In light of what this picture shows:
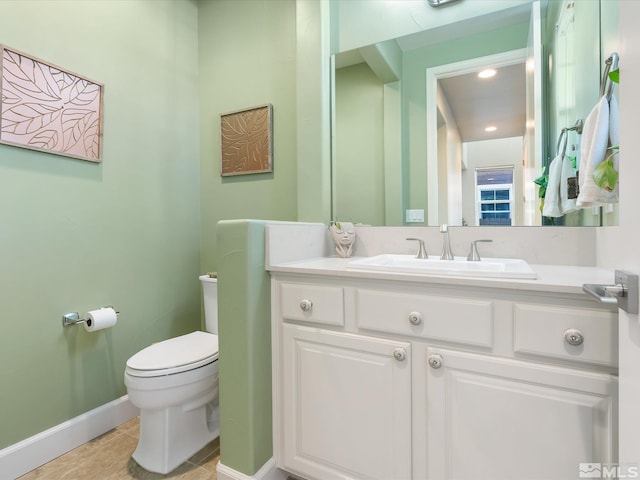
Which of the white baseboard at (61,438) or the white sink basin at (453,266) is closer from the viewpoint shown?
the white sink basin at (453,266)

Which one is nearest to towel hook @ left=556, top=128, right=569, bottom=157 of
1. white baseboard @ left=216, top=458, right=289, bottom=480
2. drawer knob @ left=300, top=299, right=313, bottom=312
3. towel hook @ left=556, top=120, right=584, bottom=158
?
towel hook @ left=556, top=120, right=584, bottom=158

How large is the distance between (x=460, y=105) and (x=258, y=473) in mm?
1780

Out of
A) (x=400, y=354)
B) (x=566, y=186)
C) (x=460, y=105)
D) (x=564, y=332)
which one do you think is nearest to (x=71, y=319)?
(x=400, y=354)

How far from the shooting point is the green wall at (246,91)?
193 centimetres

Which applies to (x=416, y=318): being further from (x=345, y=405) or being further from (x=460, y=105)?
(x=460, y=105)

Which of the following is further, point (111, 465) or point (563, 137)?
point (111, 465)

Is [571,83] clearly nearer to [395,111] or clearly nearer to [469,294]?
[395,111]

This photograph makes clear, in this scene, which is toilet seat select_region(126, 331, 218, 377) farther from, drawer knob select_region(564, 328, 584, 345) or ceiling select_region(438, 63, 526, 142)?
ceiling select_region(438, 63, 526, 142)

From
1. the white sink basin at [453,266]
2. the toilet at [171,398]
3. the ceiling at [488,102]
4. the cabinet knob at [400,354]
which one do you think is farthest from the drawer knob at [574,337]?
the toilet at [171,398]

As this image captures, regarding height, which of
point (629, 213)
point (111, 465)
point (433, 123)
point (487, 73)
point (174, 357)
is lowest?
point (111, 465)

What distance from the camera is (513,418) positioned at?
91 cm

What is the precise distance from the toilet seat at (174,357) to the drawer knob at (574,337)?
134cm

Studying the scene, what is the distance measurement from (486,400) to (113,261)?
1.82m

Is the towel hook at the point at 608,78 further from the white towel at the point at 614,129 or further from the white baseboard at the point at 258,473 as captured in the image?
the white baseboard at the point at 258,473
